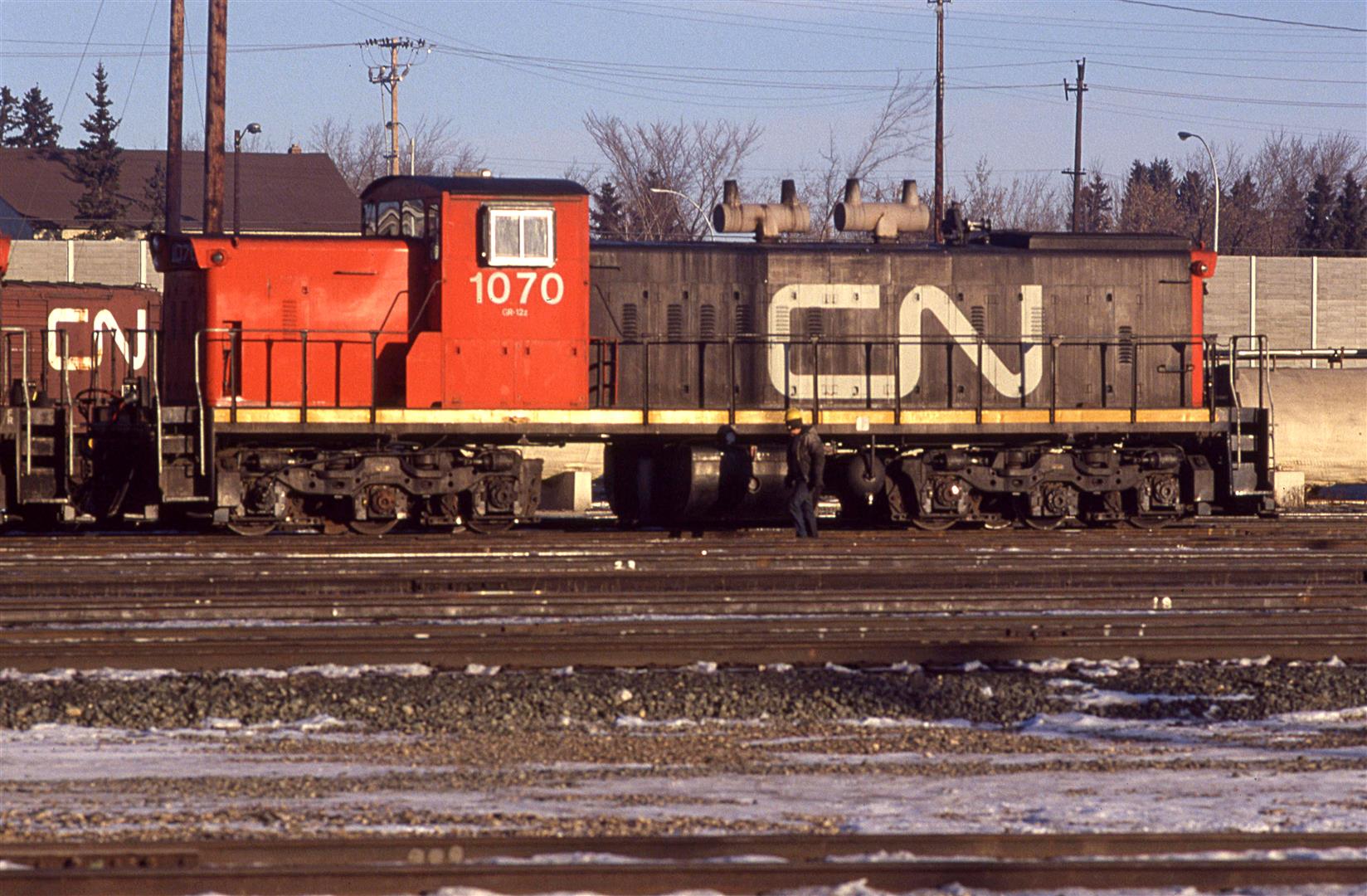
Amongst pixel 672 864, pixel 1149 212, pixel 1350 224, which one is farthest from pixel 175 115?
pixel 1149 212

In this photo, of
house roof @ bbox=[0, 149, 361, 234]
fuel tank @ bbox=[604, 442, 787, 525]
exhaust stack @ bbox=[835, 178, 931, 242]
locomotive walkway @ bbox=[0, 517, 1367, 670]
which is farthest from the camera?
house roof @ bbox=[0, 149, 361, 234]

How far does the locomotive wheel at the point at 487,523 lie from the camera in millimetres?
15445

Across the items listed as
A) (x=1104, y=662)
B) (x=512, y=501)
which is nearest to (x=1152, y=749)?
(x=1104, y=662)

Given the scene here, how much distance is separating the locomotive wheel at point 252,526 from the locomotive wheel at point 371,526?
2.49 feet

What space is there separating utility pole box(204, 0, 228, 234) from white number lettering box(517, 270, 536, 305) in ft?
26.1

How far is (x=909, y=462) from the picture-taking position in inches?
638

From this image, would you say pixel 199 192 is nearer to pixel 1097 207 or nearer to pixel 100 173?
pixel 100 173

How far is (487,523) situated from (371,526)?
1.13m

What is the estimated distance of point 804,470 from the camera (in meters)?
15.0

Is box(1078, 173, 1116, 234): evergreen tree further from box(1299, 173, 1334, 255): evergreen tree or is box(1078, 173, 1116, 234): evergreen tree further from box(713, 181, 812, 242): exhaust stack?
box(713, 181, 812, 242): exhaust stack

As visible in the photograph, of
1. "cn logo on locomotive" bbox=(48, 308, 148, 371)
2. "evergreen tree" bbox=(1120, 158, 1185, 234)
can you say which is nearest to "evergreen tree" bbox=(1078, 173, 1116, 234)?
"evergreen tree" bbox=(1120, 158, 1185, 234)

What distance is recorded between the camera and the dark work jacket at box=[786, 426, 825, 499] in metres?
15.0

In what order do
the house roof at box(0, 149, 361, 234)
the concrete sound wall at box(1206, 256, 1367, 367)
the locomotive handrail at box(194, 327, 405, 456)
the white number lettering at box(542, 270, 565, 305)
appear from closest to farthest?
the locomotive handrail at box(194, 327, 405, 456)
the white number lettering at box(542, 270, 565, 305)
the concrete sound wall at box(1206, 256, 1367, 367)
the house roof at box(0, 149, 361, 234)

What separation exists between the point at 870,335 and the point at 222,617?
8.46m
